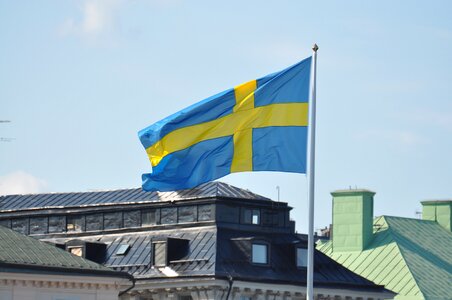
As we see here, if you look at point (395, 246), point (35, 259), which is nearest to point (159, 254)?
point (35, 259)

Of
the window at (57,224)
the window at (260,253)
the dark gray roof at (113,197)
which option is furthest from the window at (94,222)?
the window at (260,253)

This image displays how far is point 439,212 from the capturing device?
12725 centimetres

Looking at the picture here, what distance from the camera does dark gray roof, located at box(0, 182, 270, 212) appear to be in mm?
99250

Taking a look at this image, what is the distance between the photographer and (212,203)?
97000 millimetres

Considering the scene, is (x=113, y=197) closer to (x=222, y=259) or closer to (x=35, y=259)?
(x=222, y=259)

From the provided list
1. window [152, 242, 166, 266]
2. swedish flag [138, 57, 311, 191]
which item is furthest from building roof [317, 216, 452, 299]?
swedish flag [138, 57, 311, 191]

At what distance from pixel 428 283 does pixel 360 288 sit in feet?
46.7

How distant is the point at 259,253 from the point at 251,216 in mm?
2797

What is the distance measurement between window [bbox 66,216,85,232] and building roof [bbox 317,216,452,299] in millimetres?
21088

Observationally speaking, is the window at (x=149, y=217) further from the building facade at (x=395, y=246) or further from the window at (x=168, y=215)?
the building facade at (x=395, y=246)

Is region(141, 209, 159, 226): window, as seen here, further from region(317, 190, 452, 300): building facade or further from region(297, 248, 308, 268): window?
region(317, 190, 452, 300): building facade

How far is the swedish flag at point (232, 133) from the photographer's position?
66812mm

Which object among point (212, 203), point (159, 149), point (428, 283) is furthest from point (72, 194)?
point (159, 149)

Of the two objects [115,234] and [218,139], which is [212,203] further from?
[218,139]
